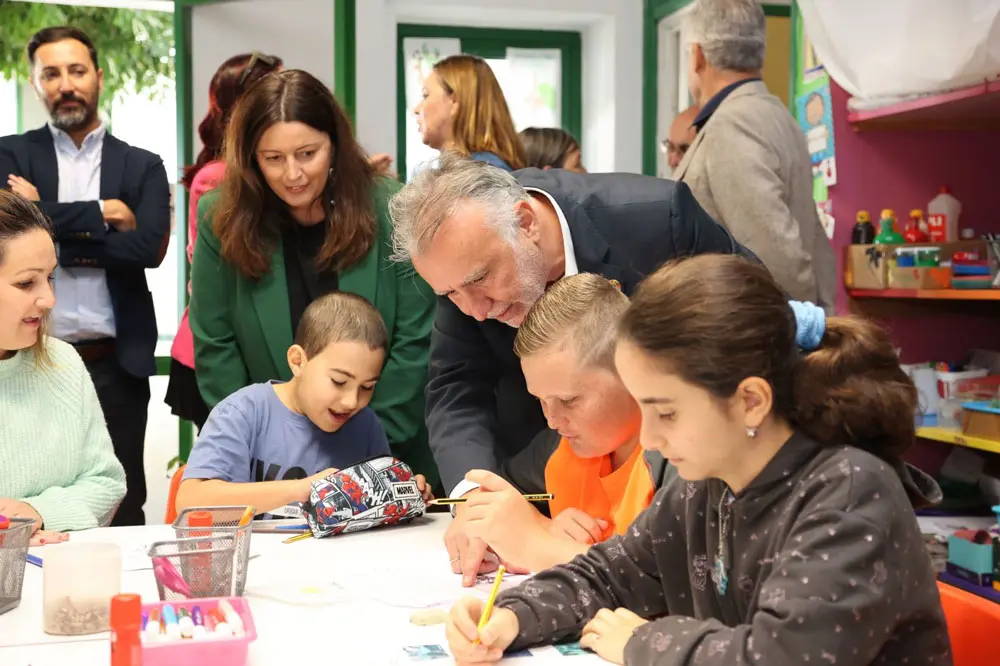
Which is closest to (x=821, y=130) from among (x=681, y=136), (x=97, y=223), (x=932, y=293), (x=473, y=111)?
(x=681, y=136)

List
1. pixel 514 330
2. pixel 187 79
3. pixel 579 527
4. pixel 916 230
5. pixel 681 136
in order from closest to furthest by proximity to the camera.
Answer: pixel 579 527, pixel 514 330, pixel 916 230, pixel 681 136, pixel 187 79

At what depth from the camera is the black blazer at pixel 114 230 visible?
10.5 feet

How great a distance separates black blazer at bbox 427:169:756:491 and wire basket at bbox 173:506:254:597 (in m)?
0.55

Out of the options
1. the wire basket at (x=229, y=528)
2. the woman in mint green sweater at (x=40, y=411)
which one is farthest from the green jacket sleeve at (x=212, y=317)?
the wire basket at (x=229, y=528)

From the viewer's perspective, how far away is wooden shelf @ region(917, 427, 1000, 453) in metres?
2.94

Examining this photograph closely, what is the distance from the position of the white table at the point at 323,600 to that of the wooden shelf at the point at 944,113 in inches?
74.2

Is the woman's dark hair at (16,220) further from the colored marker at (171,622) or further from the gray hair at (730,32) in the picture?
the gray hair at (730,32)

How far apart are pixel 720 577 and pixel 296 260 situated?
60.4 inches

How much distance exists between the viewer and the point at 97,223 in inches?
126

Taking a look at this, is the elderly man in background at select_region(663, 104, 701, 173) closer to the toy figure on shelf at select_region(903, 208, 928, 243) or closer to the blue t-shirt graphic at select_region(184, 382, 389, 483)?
the toy figure on shelf at select_region(903, 208, 928, 243)

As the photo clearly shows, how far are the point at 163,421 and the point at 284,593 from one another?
3.04 meters

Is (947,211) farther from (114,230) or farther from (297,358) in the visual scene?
(114,230)

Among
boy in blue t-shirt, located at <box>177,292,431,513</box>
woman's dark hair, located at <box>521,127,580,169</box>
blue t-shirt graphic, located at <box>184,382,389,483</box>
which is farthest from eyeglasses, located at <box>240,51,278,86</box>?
woman's dark hair, located at <box>521,127,580,169</box>

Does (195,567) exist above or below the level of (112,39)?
below
